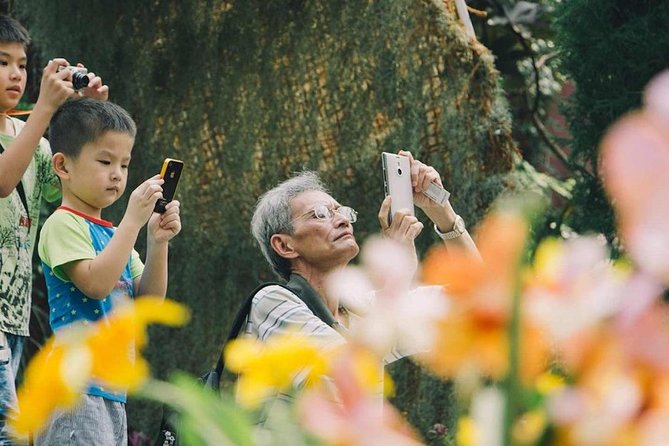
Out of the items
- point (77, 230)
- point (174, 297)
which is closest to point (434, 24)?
point (174, 297)

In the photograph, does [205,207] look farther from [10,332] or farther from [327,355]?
[327,355]

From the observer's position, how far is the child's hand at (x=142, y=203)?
2.26 meters

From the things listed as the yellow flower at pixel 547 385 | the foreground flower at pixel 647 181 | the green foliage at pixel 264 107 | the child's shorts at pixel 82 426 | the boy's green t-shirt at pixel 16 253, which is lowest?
the green foliage at pixel 264 107

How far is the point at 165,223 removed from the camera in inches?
95.2

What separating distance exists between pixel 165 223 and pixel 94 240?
159mm

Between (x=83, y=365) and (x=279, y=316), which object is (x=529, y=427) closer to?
(x=83, y=365)

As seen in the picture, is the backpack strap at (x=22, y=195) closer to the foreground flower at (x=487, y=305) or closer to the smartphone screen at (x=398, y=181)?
the smartphone screen at (x=398, y=181)

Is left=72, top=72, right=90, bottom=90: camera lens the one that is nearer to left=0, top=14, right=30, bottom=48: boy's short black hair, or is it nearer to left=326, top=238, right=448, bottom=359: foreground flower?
left=0, top=14, right=30, bottom=48: boy's short black hair

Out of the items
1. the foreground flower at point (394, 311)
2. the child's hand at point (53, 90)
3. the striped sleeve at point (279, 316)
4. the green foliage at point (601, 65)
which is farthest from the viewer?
the green foliage at point (601, 65)

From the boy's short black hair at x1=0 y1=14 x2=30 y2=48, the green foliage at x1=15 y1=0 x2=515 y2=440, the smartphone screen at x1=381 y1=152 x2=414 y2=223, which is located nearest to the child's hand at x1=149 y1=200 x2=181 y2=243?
the smartphone screen at x1=381 y1=152 x2=414 y2=223

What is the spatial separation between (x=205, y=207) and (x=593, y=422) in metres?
3.82

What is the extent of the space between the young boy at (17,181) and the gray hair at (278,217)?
1.60ft

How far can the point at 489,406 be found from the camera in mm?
536

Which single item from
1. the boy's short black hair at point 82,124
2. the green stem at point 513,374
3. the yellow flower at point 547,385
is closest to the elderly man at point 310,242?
the boy's short black hair at point 82,124
